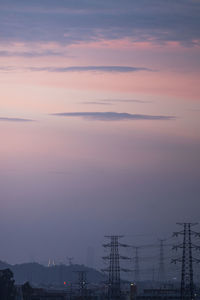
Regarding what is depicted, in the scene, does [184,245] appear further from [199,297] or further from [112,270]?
[199,297]

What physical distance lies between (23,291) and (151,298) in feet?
106

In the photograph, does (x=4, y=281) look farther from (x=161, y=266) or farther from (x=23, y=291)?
(x=161, y=266)

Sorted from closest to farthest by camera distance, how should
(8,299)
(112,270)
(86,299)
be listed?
(8,299) → (112,270) → (86,299)

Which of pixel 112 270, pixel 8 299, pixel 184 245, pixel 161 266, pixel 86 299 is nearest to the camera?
pixel 184 245

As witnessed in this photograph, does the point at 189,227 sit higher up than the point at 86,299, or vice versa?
the point at 189,227

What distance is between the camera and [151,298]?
5025 inches

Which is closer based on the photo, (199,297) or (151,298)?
(151,298)

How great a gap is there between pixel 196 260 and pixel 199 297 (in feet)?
193

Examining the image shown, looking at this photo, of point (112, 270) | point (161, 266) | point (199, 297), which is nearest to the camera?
point (112, 270)

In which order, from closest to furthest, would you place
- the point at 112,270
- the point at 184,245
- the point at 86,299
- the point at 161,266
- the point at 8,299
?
the point at 184,245 → the point at 8,299 → the point at 112,270 → the point at 86,299 → the point at 161,266

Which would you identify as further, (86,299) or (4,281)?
(86,299)

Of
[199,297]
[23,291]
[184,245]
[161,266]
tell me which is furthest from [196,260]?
[161,266]

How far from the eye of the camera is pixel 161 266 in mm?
185750

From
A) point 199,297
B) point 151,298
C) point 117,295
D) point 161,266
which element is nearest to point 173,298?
point 151,298
